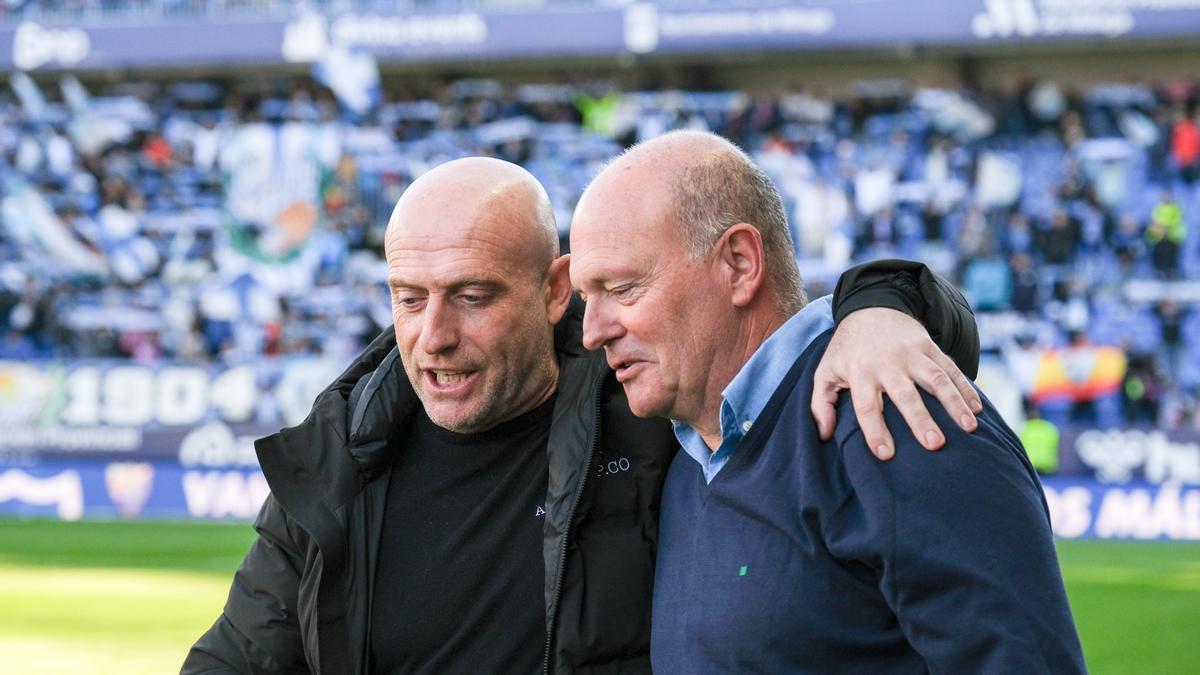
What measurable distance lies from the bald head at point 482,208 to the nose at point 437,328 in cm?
15

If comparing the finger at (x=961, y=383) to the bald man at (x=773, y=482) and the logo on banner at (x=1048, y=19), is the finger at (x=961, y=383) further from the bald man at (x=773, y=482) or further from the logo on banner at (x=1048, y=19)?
the logo on banner at (x=1048, y=19)

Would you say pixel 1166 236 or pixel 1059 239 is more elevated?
pixel 1059 239

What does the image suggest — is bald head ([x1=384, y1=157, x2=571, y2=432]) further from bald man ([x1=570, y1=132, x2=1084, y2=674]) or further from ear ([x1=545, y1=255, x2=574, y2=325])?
bald man ([x1=570, y1=132, x2=1084, y2=674])

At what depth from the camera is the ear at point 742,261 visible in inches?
97.5

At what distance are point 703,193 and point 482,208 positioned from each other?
68cm

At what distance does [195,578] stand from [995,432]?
977 centimetres

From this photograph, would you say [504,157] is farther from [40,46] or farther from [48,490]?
[48,490]

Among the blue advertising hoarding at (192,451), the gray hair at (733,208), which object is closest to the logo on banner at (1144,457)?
the blue advertising hoarding at (192,451)

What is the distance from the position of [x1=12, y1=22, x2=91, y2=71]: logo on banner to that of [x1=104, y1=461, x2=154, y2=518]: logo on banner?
351 inches

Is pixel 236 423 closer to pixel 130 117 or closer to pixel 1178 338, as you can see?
pixel 130 117

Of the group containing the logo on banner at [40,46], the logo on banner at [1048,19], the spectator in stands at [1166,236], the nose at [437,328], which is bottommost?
the nose at [437,328]

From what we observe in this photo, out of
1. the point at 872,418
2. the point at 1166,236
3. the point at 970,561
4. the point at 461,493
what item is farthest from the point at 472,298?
the point at 1166,236

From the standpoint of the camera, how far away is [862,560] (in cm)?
212

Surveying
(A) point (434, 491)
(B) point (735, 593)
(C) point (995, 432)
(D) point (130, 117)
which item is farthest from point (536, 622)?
(D) point (130, 117)
